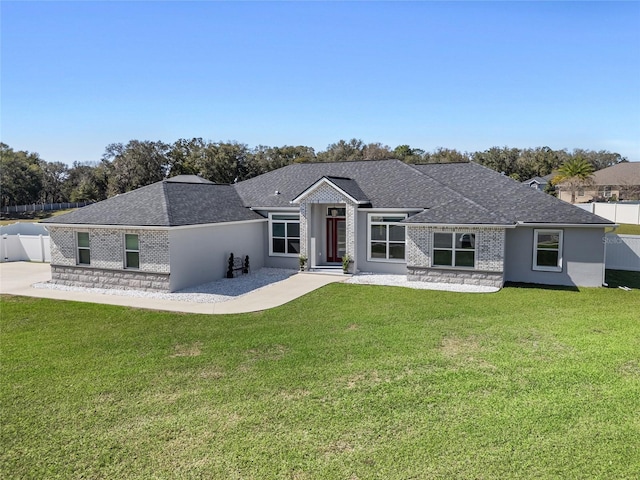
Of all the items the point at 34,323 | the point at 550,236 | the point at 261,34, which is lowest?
the point at 34,323

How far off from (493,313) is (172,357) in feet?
28.1

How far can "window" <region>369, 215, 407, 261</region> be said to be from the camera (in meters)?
19.4

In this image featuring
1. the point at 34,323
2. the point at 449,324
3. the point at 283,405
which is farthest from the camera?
the point at 34,323

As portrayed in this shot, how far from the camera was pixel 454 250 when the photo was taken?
17.3m

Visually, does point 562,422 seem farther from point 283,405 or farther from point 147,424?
point 147,424

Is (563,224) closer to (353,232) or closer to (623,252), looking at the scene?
(623,252)

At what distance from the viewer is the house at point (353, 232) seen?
16.6 meters

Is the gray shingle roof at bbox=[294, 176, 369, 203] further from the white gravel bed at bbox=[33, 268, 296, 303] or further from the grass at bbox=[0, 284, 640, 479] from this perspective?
the grass at bbox=[0, 284, 640, 479]

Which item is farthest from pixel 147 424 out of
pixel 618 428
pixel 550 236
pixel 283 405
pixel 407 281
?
pixel 550 236

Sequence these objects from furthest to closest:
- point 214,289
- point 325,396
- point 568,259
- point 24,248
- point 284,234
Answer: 1. point 24,248
2. point 284,234
3. point 568,259
4. point 214,289
5. point 325,396

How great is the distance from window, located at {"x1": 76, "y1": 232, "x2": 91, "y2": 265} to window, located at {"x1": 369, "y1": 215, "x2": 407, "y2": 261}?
11614 mm

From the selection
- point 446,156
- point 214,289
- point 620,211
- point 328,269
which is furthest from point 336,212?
point 446,156

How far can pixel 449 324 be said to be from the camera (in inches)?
456

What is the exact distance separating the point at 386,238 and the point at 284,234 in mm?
5059
